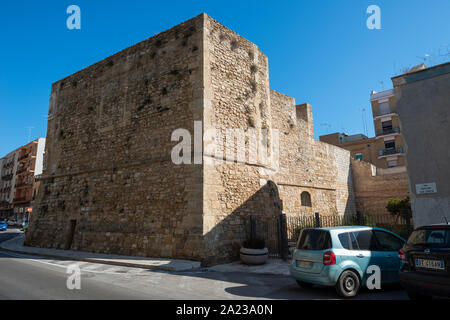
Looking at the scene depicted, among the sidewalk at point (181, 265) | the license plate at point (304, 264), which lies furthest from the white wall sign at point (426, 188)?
the license plate at point (304, 264)

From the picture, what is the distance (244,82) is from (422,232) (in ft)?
31.8

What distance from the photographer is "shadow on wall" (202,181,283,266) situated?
32.7 feet

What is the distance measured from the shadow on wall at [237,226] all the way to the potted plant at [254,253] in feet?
2.22

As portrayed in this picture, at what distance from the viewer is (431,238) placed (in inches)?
188

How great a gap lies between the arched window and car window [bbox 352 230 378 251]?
12.1 m

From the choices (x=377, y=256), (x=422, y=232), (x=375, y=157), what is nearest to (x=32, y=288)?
(x=377, y=256)

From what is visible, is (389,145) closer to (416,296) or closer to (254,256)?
(254,256)

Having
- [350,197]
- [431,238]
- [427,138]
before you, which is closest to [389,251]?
[431,238]

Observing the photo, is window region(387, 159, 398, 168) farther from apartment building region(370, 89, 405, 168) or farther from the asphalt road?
the asphalt road

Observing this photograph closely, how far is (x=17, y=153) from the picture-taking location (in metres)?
50.6

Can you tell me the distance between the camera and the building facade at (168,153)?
10695 mm

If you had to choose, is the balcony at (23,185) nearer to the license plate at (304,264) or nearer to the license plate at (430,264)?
the license plate at (304,264)

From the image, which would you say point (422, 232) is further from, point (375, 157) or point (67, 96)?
point (375, 157)

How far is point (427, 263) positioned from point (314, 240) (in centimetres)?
195
